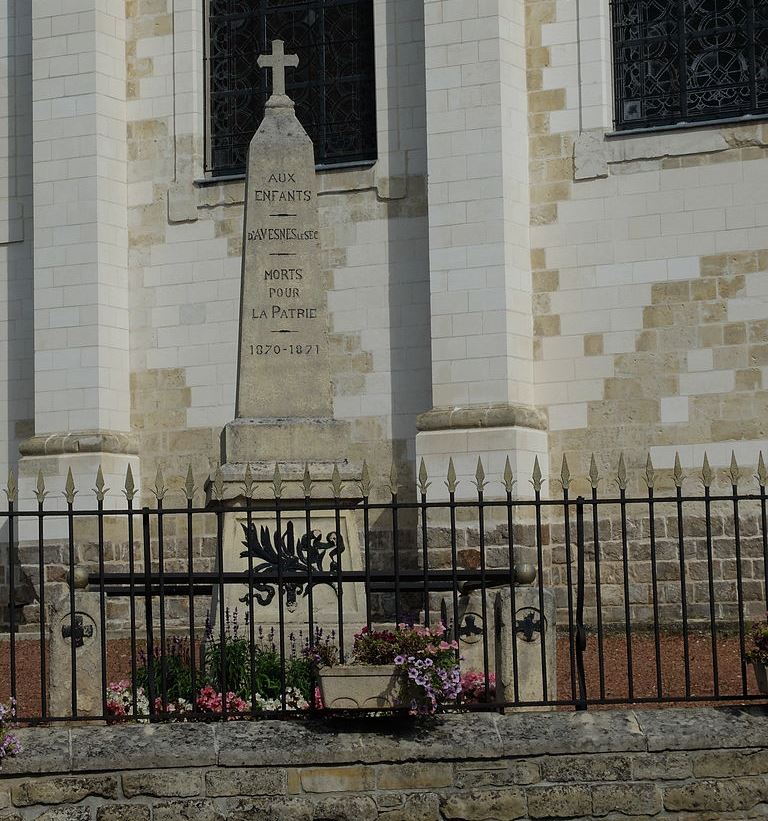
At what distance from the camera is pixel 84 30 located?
1747cm

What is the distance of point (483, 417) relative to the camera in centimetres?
1554

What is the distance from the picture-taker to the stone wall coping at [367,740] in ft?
24.8

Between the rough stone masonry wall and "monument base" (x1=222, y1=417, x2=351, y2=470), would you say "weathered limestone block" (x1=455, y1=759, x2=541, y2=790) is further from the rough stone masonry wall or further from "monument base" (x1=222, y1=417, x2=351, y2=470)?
"monument base" (x1=222, y1=417, x2=351, y2=470)

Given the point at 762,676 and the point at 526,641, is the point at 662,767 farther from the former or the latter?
the point at 526,641

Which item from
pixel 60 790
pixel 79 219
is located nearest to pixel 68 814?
pixel 60 790

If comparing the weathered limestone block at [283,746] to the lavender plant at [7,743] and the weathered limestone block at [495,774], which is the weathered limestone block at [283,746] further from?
the lavender plant at [7,743]

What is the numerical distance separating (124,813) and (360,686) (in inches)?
48.0

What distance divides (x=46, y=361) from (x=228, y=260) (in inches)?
85.1

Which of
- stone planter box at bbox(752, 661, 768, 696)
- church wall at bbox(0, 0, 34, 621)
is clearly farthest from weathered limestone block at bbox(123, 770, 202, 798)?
church wall at bbox(0, 0, 34, 621)

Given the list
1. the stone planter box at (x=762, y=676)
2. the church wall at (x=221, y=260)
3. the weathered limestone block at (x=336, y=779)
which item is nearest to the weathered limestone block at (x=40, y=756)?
the weathered limestone block at (x=336, y=779)

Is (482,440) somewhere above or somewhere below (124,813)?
above

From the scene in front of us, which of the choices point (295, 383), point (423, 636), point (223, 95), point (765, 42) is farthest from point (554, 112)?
point (423, 636)

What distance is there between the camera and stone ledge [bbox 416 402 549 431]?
15461 millimetres

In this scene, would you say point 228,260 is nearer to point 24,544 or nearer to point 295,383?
point 24,544
